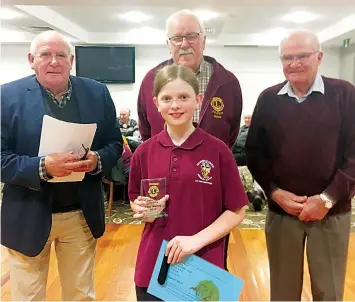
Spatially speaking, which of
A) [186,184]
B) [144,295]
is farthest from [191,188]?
[144,295]

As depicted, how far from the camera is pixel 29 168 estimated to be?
5.19 feet

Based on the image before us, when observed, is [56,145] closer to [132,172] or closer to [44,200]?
[44,200]

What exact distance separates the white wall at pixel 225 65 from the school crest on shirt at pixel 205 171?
8915 millimetres

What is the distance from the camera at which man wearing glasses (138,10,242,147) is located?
1.72 metres

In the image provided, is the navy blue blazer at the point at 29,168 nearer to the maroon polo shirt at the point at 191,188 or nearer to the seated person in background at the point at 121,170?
the maroon polo shirt at the point at 191,188

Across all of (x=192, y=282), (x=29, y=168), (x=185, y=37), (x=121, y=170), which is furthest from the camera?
(x=121, y=170)

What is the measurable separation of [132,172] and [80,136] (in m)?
0.34

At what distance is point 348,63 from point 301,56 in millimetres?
9244

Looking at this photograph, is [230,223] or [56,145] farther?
[56,145]

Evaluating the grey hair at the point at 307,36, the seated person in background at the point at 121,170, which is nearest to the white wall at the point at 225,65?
the seated person in background at the point at 121,170

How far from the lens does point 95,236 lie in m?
1.80

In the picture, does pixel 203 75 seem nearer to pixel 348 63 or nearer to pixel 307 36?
pixel 307 36

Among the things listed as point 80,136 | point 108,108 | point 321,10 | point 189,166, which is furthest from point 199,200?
point 321,10

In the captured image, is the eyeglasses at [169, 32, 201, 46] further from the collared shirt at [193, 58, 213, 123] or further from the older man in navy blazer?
the older man in navy blazer
